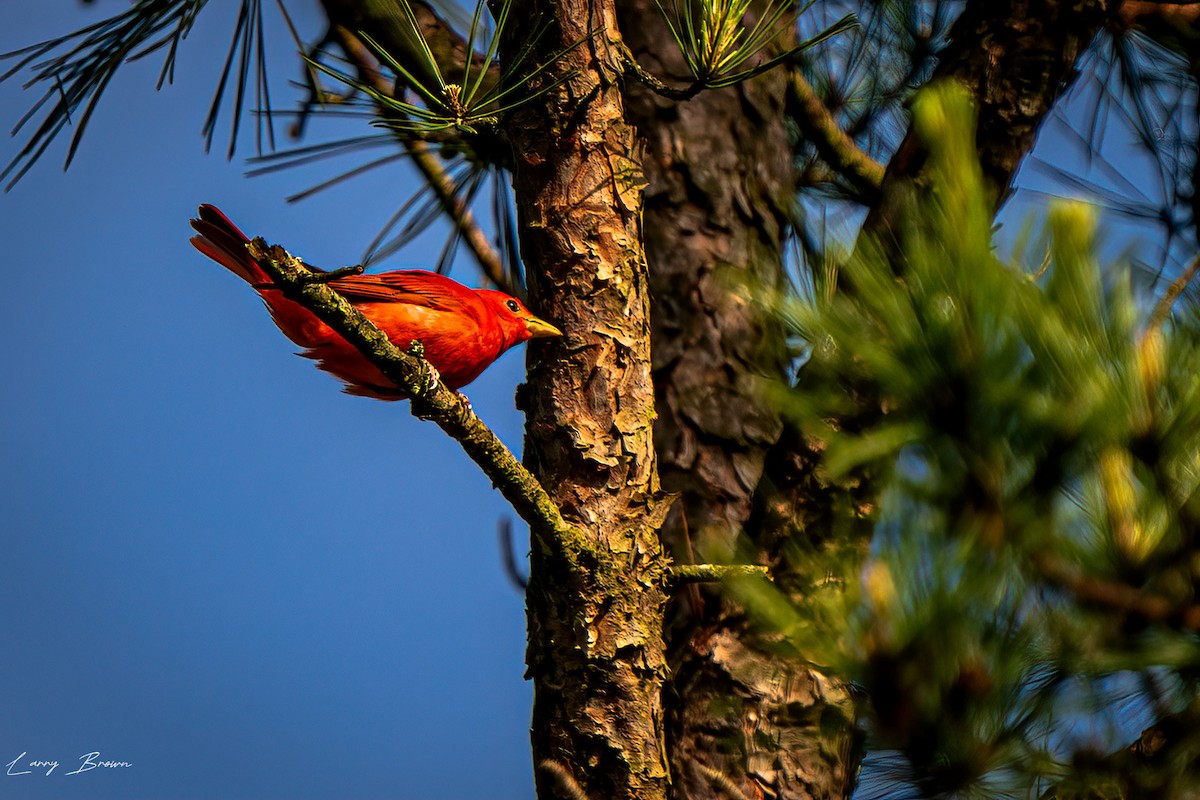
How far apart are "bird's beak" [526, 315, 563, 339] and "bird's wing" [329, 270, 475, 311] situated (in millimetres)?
473

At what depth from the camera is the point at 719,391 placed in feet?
9.17

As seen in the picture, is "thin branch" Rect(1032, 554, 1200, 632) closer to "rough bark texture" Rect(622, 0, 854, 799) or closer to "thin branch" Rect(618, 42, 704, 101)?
"rough bark texture" Rect(622, 0, 854, 799)

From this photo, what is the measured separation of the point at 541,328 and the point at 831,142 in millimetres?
1575

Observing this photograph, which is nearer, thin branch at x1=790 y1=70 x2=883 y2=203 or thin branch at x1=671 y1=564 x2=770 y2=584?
thin branch at x1=671 y1=564 x2=770 y2=584

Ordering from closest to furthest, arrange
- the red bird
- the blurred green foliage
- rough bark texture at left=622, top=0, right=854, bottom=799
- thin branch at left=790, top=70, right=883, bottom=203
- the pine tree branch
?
the blurred green foliage
rough bark texture at left=622, top=0, right=854, bottom=799
the red bird
the pine tree branch
thin branch at left=790, top=70, right=883, bottom=203

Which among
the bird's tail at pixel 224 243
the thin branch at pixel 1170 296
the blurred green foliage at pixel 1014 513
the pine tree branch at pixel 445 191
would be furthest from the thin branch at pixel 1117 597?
the pine tree branch at pixel 445 191

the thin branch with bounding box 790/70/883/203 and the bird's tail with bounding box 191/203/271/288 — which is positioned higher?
the thin branch with bounding box 790/70/883/203

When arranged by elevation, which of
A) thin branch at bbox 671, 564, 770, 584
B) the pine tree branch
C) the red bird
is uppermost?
the pine tree branch

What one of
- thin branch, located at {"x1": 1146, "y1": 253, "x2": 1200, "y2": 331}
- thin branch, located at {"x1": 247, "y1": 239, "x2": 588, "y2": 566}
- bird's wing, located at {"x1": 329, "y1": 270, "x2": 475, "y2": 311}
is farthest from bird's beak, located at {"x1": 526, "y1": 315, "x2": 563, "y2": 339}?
thin branch, located at {"x1": 1146, "y1": 253, "x2": 1200, "y2": 331}

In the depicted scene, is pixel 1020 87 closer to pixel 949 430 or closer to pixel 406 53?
pixel 949 430

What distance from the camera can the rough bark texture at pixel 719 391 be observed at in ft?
7.30

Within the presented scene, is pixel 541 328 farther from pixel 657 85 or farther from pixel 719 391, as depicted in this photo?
pixel 719 391

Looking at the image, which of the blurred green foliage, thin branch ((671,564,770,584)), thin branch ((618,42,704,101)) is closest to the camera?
the blurred green foliage

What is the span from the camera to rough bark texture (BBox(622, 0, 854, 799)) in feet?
7.30
